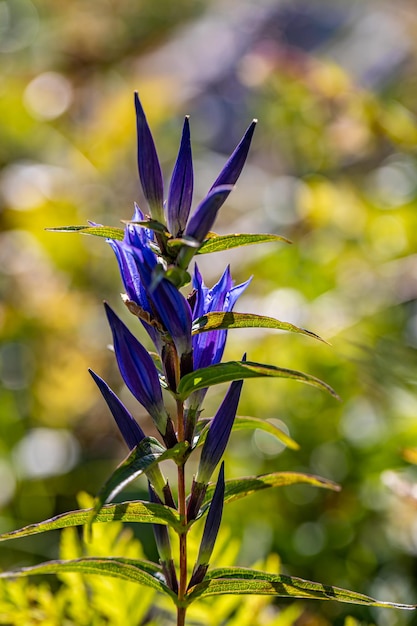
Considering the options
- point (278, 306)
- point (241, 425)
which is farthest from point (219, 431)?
point (278, 306)

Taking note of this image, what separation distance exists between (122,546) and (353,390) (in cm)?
58

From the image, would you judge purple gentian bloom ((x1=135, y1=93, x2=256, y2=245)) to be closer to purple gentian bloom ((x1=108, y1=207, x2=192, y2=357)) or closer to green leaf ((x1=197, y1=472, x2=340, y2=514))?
purple gentian bloom ((x1=108, y1=207, x2=192, y2=357))

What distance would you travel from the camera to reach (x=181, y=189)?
419 millimetres

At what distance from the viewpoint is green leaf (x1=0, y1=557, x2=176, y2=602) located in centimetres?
40

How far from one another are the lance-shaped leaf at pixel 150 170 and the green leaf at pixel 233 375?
93 mm

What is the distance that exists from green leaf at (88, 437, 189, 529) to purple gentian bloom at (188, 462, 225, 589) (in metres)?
0.03

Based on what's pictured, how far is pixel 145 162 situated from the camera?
41cm

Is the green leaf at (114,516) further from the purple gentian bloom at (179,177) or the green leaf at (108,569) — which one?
the purple gentian bloom at (179,177)

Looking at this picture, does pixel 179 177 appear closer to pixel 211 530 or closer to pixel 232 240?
pixel 232 240

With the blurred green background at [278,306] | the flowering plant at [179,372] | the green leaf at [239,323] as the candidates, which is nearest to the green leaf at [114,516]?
the flowering plant at [179,372]

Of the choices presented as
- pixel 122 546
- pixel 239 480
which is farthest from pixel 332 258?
pixel 239 480

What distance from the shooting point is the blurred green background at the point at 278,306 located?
958 millimetres

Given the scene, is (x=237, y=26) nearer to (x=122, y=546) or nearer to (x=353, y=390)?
(x=353, y=390)

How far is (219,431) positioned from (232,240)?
0.12 m
